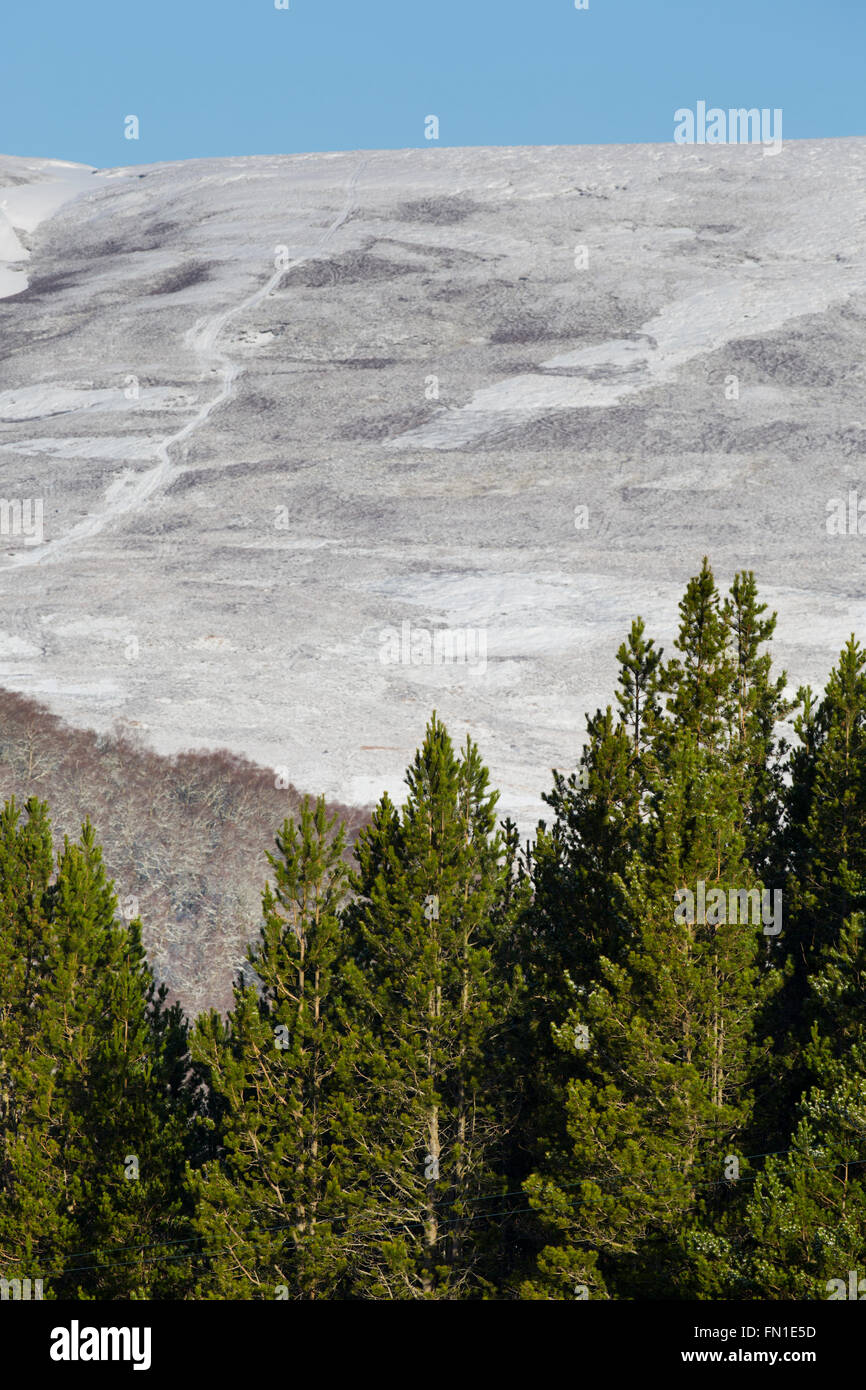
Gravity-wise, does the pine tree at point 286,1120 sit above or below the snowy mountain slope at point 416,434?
below

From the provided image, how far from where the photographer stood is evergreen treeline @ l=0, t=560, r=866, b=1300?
2375 cm

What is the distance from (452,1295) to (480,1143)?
2818 mm

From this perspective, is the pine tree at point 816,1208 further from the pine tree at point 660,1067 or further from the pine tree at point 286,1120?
the pine tree at point 286,1120

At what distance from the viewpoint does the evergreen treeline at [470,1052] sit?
23750mm

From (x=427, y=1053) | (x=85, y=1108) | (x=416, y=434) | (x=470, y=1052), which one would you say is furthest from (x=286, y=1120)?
(x=416, y=434)

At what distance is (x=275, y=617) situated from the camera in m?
59.4

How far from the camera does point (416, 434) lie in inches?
3324

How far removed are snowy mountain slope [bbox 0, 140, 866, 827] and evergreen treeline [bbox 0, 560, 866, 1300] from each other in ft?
47.3

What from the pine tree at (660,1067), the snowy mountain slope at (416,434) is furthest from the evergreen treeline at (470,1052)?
the snowy mountain slope at (416,434)

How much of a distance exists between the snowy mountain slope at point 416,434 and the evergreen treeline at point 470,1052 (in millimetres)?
14428

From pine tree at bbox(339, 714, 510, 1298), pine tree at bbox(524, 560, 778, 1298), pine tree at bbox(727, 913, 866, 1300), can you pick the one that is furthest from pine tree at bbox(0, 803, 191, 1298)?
pine tree at bbox(727, 913, 866, 1300)

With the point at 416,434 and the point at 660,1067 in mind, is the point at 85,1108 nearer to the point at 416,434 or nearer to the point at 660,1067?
the point at 660,1067

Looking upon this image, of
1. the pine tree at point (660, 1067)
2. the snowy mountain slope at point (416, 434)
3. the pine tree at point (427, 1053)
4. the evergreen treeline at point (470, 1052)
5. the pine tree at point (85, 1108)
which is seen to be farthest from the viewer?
the snowy mountain slope at point (416, 434)
